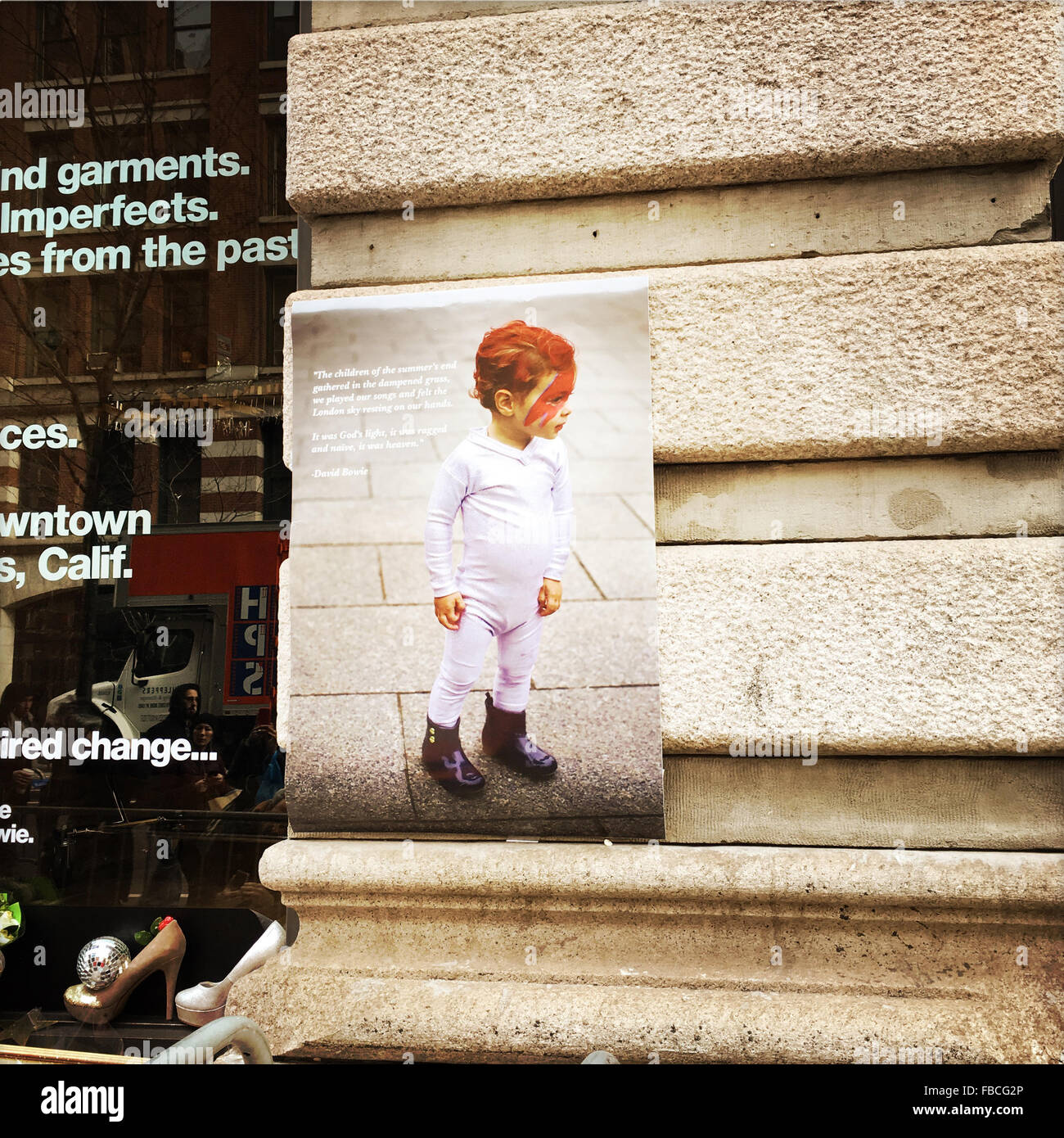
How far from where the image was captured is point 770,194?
2.94 metres

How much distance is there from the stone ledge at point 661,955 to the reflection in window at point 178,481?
1.37 metres

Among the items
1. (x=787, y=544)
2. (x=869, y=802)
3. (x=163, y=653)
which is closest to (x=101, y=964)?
(x=163, y=653)

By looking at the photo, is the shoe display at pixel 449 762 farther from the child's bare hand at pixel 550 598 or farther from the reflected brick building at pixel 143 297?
the reflected brick building at pixel 143 297

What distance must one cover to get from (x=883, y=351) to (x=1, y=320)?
350 cm

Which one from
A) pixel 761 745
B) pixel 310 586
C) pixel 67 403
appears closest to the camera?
Result: pixel 761 745

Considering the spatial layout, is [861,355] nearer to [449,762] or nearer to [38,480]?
[449,762]

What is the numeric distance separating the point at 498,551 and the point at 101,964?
6.87 ft

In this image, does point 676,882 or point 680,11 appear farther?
point 680,11

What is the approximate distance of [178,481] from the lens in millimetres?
3361

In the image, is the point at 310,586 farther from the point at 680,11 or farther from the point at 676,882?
the point at 680,11

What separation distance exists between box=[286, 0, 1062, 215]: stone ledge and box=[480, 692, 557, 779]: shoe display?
183 centimetres

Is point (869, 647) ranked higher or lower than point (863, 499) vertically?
lower

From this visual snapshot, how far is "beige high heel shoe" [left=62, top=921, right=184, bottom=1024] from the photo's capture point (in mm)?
3084
